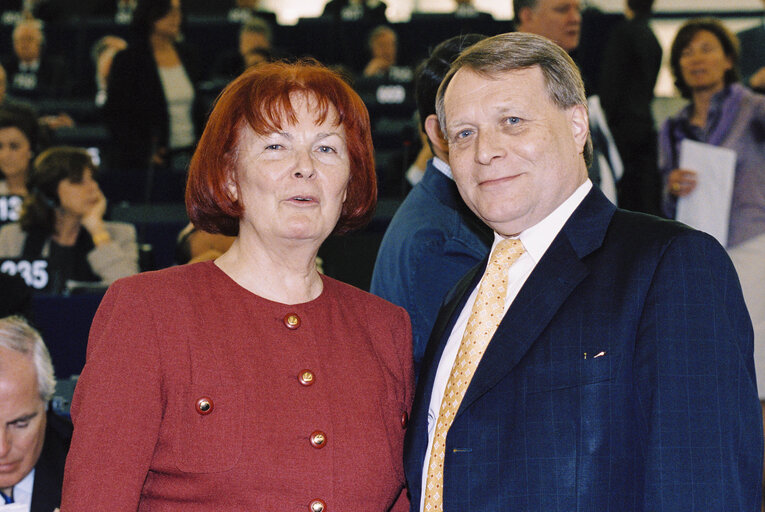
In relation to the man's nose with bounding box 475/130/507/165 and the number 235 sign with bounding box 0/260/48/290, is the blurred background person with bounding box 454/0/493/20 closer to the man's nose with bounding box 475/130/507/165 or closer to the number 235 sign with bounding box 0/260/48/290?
the number 235 sign with bounding box 0/260/48/290

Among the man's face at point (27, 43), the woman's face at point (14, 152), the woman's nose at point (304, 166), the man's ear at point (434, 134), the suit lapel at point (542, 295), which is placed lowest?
the suit lapel at point (542, 295)

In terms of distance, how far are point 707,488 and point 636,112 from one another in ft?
14.0

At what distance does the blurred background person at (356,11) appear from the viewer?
37.0 feet

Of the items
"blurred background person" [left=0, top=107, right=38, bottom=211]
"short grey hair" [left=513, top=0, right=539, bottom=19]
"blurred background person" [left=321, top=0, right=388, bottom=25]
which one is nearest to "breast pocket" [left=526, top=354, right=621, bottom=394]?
"short grey hair" [left=513, top=0, right=539, bottom=19]

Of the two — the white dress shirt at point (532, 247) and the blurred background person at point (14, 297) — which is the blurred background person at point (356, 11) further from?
the white dress shirt at point (532, 247)

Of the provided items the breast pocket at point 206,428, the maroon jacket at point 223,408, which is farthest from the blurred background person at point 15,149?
the breast pocket at point 206,428

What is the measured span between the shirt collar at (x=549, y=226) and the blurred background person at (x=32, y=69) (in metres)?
9.18

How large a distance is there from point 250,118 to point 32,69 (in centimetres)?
904

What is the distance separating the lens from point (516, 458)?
1736 mm

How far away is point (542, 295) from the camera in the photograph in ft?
5.99

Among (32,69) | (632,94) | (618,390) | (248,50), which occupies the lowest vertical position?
(618,390)

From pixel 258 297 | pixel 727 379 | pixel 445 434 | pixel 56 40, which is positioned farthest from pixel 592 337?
pixel 56 40

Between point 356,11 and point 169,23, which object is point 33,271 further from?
point 356,11

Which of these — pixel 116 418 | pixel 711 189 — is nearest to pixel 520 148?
pixel 116 418
